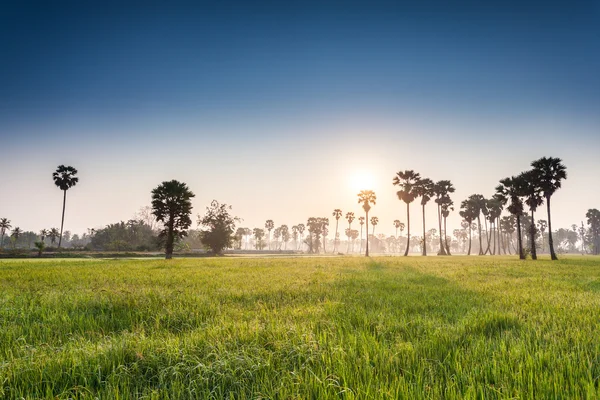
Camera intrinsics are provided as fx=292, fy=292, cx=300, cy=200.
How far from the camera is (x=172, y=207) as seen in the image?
159 ft

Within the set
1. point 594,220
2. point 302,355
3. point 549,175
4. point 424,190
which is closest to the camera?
point 302,355

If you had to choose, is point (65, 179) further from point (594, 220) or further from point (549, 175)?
point (594, 220)

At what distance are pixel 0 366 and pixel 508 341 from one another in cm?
692

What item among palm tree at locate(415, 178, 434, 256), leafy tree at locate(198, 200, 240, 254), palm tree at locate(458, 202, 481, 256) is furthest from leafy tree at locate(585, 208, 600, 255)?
leafy tree at locate(198, 200, 240, 254)

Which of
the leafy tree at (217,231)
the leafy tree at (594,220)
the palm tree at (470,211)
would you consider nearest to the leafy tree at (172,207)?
the leafy tree at (217,231)

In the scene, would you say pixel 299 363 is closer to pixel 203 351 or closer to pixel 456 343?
pixel 203 351

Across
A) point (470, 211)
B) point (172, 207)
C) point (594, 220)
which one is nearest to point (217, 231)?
point (172, 207)

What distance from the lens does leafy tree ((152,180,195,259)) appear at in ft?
158

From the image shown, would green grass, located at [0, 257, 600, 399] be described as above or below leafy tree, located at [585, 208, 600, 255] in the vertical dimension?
below

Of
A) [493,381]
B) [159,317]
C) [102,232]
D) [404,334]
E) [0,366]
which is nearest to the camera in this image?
[493,381]

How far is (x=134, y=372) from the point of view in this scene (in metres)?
3.62

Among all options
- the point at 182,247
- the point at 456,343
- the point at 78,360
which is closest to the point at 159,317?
the point at 78,360

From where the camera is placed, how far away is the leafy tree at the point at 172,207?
48094 mm

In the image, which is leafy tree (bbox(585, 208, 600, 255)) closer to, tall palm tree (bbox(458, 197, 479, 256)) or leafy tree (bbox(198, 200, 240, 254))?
tall palm tree (bbox(458, 197, 479, 256))
